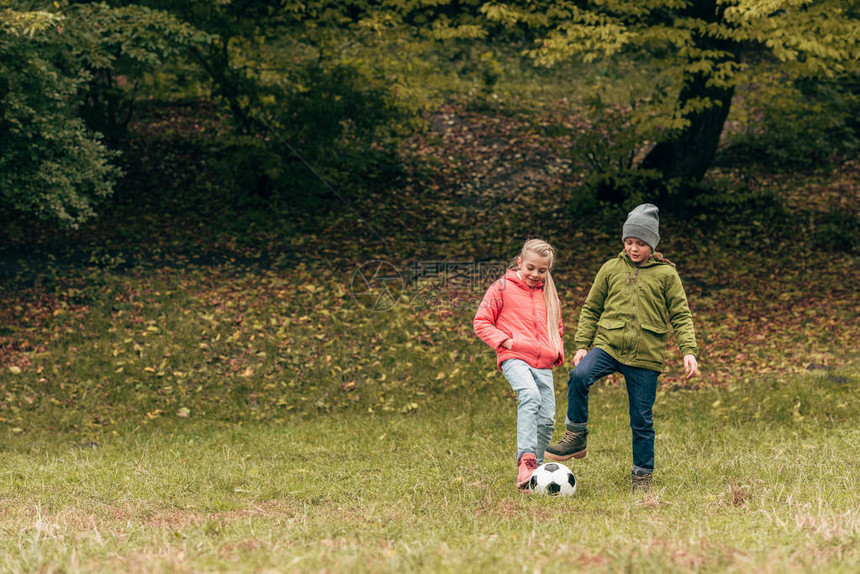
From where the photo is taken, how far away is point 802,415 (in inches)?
322

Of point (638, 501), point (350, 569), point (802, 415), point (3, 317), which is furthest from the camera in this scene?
point (3, 317)

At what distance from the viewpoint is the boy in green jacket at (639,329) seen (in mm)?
5457

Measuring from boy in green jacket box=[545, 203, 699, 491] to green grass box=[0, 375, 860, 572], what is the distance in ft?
1.87

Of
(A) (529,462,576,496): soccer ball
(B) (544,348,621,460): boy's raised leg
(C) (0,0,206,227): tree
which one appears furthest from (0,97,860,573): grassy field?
(C) (0,0,206,227): tree

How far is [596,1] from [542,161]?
6298 millimetres

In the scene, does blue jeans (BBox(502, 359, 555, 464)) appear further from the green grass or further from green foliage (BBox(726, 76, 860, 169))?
green foliage (BBox(726, 76, 860, 169))

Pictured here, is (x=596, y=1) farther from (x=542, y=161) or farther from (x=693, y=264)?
(x=542, y=161)

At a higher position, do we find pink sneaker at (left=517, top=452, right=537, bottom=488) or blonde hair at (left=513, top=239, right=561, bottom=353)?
blonde hair at (left=513, top=239, right=561, bottom=353)

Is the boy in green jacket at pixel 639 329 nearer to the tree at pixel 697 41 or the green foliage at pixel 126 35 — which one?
the tree at pixel 697 41

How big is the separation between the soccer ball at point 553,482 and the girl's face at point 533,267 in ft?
4.23

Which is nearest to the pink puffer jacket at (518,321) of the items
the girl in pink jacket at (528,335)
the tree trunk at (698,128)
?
the girl in pink jacket at (528,335)

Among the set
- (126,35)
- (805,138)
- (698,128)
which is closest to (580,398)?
(126,35)

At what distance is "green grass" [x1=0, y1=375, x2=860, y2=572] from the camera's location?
12.3 ft

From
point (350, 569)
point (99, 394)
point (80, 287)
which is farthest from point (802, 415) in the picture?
point (80, 287)
